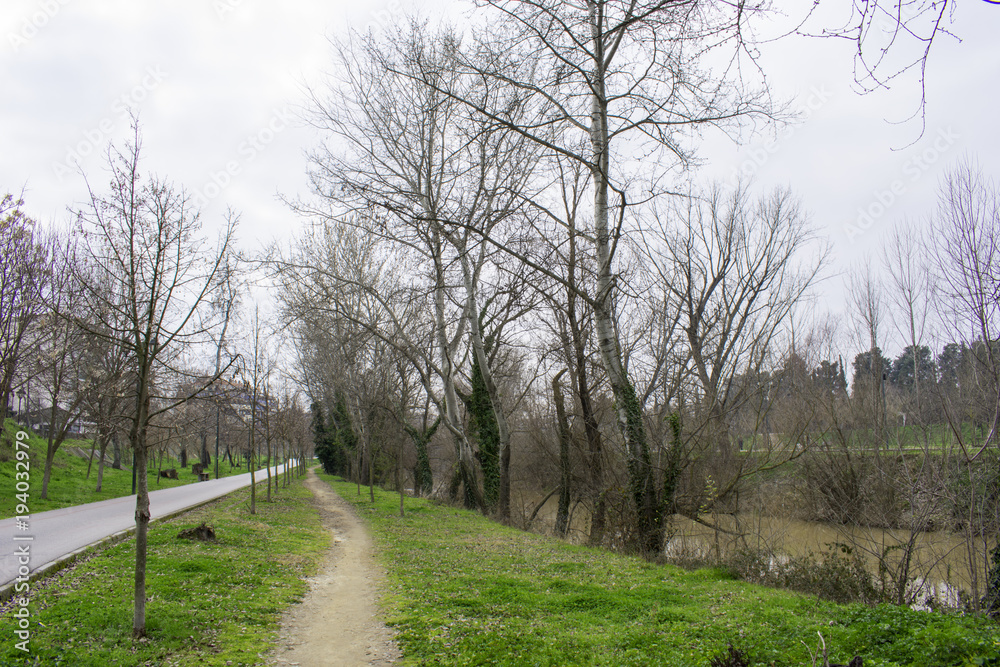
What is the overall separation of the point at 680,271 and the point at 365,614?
16.1m

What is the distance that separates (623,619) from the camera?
21.2 ft

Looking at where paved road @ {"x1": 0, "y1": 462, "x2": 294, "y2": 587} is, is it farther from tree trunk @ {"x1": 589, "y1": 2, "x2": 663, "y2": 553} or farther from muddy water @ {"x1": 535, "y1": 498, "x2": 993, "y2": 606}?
muddy water @ {"x1": 535, "y1": 498, "x2": 993, "y2": 606}

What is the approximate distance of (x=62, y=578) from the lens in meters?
7.26

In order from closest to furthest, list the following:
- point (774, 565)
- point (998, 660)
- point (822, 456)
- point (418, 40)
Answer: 1. point (998, 660)
2. point (774, 565)
3. point (418, 40)
4. point (822, 456)

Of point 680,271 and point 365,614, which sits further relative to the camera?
point 680,271

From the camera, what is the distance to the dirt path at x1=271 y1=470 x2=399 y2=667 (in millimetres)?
5500

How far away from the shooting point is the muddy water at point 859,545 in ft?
27.9

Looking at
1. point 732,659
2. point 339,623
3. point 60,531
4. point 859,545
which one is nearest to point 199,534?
point 60,531

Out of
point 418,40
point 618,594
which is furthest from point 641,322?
point 618,594

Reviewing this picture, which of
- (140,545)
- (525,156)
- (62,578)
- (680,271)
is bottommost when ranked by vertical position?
(62,578)

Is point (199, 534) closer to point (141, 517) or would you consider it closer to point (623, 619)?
point (141, 517)

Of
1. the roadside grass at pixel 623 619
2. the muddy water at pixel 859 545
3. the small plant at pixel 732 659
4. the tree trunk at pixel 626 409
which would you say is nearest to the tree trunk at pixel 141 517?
the roadside grass at pixel 623 619

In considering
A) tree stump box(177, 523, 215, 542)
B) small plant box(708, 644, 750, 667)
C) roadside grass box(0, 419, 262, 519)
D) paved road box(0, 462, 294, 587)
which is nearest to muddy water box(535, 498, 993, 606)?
small plant box(708, 644, 750, 667)

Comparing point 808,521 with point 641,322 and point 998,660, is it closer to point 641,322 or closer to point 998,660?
point 641,322
